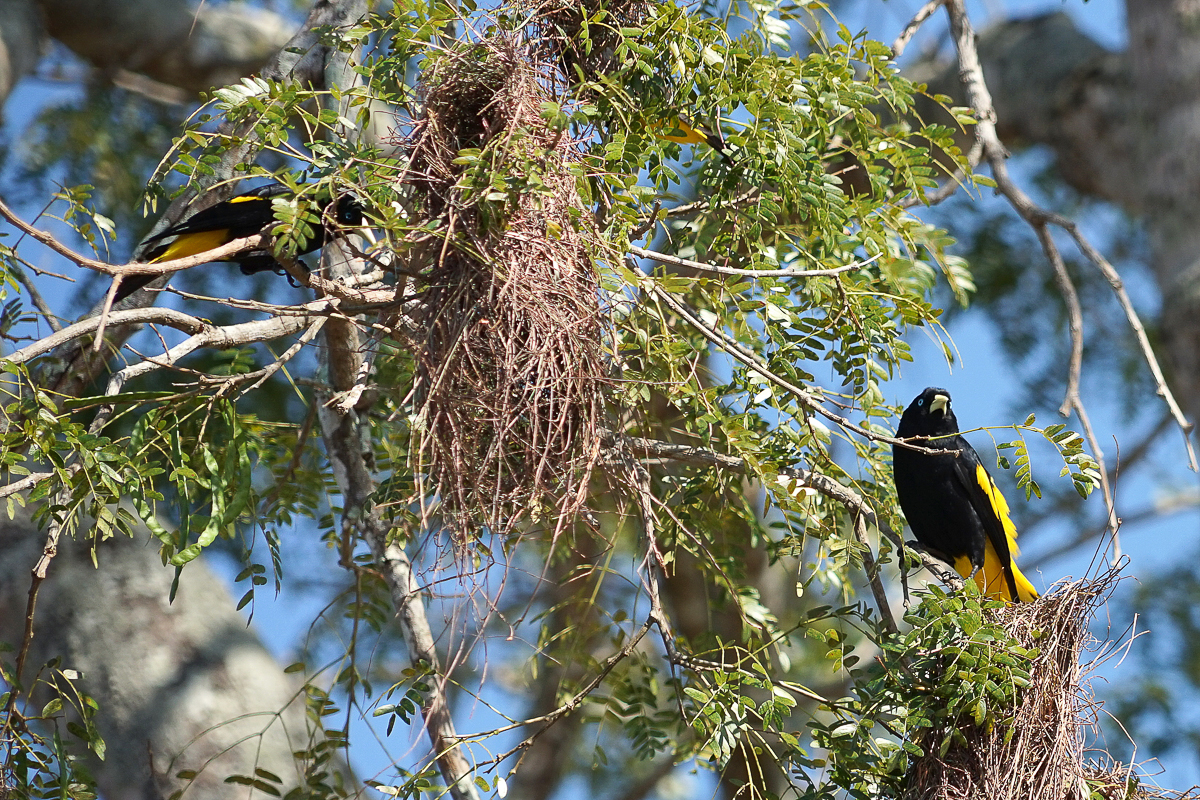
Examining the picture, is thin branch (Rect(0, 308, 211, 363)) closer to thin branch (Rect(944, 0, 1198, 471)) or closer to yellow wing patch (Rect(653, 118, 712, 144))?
yellow wing patch (Rect(653, 118, 712, 144))

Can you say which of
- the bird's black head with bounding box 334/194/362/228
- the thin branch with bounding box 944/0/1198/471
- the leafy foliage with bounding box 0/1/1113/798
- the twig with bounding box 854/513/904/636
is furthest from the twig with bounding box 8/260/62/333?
A: the thin branch with bounding box 944/0/1198/471

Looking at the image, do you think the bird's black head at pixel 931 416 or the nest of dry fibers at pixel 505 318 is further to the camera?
the bird's black head at pixel 931 416

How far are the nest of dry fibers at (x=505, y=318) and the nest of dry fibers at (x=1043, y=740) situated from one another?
903 millimetres

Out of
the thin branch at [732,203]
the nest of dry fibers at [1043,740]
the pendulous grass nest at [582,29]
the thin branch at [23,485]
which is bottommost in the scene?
the nest of dry fibers at [1043,740]

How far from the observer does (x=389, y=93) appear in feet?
7.39

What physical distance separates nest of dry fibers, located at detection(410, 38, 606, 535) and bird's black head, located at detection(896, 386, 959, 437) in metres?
1.53

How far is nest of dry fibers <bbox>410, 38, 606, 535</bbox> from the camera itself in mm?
1961

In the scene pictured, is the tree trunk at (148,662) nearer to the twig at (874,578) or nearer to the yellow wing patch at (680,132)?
the twig at (874,578)

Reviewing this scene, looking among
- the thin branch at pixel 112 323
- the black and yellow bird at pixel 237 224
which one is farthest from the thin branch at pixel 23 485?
the black and yellow bird at pixel 237 224

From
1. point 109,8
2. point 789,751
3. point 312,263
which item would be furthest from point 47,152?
point 789,751

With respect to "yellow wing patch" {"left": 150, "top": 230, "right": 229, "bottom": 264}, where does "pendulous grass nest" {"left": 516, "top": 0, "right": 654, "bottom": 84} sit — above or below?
below

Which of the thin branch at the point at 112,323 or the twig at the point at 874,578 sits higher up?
the thin branch at the point at 112,323

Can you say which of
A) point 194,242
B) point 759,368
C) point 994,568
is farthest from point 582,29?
point 994,568

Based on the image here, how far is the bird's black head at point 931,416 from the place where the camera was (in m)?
3.23
